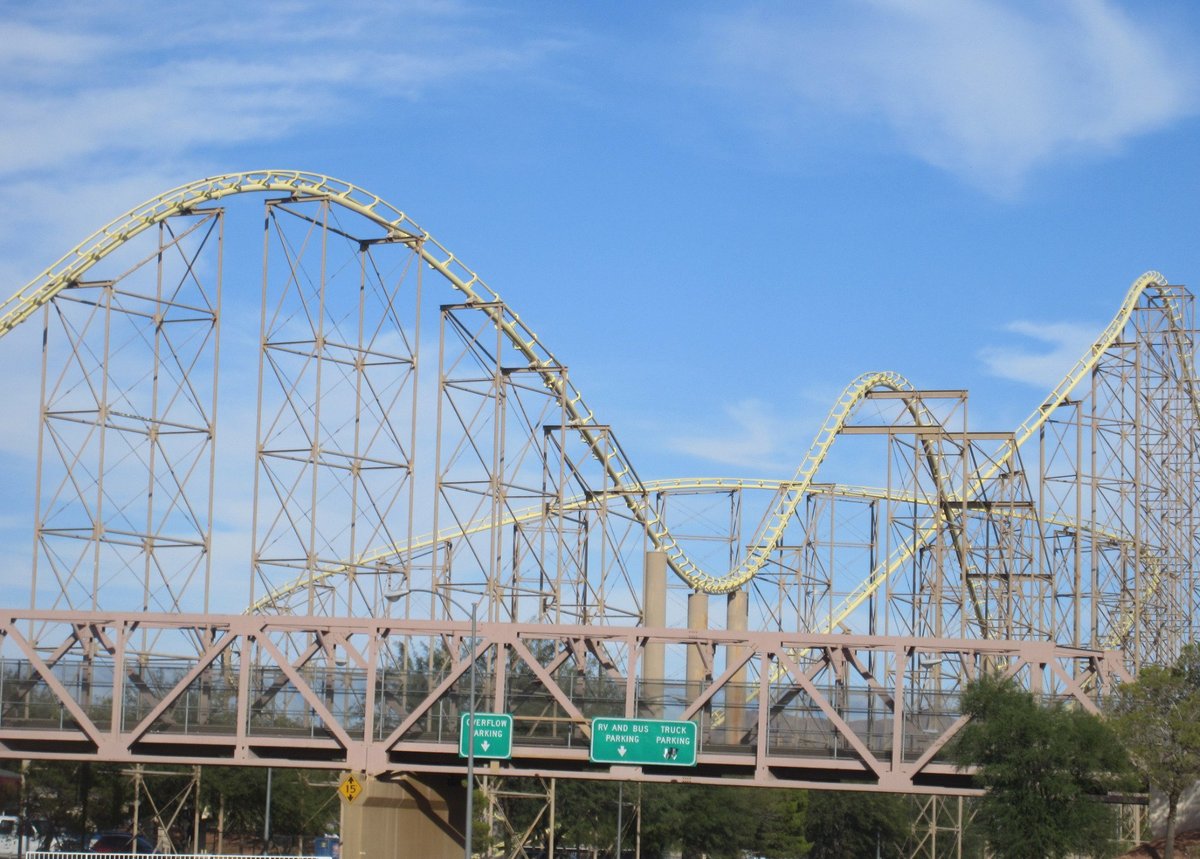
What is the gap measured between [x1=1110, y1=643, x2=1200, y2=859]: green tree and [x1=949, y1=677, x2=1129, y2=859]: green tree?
50 centimetres

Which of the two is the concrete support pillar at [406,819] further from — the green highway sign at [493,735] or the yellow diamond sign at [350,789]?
the green highway sign at [493,735]

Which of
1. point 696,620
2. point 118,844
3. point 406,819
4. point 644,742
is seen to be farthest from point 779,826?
point 644,742

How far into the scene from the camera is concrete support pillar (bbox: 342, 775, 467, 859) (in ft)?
108

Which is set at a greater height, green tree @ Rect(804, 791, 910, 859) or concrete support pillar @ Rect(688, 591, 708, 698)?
concrete support pillar @ Rect(688, 591, 708, 698)

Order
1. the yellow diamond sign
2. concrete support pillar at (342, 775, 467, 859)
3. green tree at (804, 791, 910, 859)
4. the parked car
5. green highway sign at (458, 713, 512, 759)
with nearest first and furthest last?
the yellow diamond sign < concrete support pillar at (342, 775, 467, 859) < green highway sign at (458, 713, 512, 759) < the parked car < green tree at (804, 791, 910, 859)

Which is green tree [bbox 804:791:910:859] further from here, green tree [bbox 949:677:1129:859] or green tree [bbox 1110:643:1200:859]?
green tree [bbox 949:677:1129:859]

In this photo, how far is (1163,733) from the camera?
33.9 meters

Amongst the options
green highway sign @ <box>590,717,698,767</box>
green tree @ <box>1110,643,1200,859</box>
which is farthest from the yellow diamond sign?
green tree @ <box>1110,643,1200,859</box>

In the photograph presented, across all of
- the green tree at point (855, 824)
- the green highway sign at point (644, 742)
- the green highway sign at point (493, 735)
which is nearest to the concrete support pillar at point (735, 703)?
the green highway sign at point (644, 742)

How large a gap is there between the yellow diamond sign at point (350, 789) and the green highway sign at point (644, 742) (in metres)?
4.52

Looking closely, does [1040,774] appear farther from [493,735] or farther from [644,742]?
[493,735]

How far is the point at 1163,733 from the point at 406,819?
14.9 meters

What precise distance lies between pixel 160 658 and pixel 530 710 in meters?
7.61

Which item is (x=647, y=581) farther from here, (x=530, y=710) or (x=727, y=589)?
(x=530, y=710)
